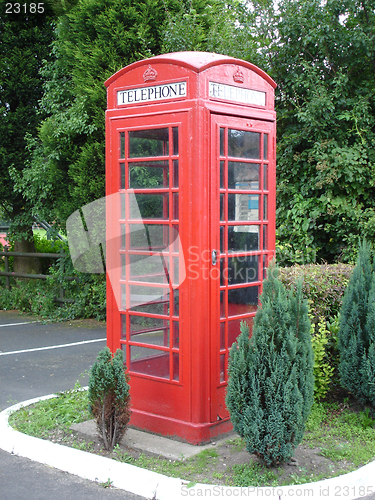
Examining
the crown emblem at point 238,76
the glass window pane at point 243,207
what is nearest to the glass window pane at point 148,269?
the glass window pane at point 243,207

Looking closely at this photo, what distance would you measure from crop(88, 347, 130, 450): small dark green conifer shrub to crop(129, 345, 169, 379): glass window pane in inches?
21.4

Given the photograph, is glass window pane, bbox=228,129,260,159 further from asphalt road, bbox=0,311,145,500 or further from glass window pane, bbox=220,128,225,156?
asphalt road, bbox=0,311,145,500

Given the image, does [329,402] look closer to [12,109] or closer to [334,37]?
[334,37]

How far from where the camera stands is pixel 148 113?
442 centimetres

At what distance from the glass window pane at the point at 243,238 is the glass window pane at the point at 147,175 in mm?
753

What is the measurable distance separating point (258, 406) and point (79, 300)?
771cm

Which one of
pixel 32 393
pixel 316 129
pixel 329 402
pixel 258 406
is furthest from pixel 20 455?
pixel 316 129

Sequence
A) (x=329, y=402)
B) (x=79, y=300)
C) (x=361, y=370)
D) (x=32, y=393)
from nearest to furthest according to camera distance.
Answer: (x=361, y=370) → (x=329, y=402) → (x=32, y=393) → (x=79, y=300)

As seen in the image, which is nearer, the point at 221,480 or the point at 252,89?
the point at 221,480

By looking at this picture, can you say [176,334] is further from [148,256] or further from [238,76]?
[238,76]

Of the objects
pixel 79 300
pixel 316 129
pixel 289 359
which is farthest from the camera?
pixel 79 300

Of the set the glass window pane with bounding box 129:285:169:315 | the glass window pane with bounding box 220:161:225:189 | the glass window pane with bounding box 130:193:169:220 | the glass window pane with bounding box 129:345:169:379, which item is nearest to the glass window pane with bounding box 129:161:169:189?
the glass window pane with bounding box 130:193:169:220

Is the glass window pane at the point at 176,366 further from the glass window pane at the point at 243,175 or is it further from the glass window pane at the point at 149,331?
the glass window pane at the point at 243,175

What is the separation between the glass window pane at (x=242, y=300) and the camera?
15.0 ft
